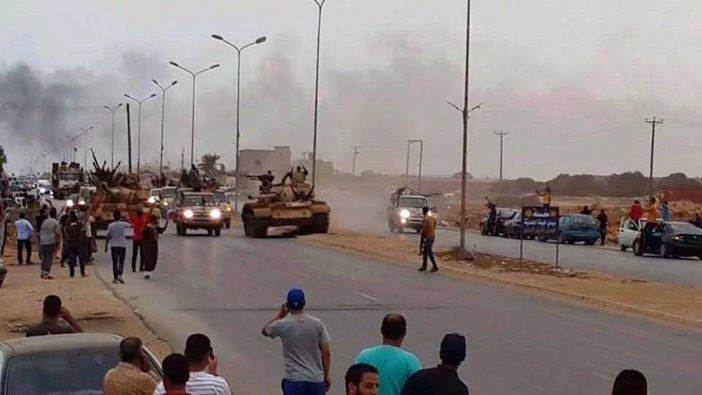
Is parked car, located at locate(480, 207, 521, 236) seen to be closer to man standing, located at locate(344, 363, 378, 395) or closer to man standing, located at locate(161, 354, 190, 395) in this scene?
man standing, located at locate(344, 363, 378, 395)

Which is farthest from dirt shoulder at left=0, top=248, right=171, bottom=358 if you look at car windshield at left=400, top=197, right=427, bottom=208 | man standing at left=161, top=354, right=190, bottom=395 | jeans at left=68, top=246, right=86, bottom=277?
car windshield at left=400, top=197, right=427, bottom=208

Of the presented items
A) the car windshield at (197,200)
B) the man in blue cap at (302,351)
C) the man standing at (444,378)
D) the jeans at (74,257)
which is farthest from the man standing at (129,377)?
the car windshield at (197,200)

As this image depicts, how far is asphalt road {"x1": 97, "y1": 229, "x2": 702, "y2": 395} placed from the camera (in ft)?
46.8

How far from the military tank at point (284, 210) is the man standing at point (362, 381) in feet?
143

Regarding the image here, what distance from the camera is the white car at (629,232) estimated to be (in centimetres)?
4506

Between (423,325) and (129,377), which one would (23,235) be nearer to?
(423,325)

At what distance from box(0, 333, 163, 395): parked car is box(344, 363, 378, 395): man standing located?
6.75 feet

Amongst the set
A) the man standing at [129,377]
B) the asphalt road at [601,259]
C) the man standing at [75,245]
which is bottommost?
the asphalt road at [601,259]

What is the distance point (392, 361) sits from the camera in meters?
7.44

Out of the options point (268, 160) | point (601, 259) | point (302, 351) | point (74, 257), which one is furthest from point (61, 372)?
point (268, 160)

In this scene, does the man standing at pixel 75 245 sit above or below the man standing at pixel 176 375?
below

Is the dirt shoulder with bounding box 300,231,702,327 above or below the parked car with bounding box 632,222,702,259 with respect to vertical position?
below

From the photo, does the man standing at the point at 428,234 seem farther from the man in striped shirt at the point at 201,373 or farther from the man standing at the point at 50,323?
the man in striped shirt at the point at 201,373

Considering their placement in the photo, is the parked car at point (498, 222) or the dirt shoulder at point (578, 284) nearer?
the dirt shoulder at point (578, 284)
